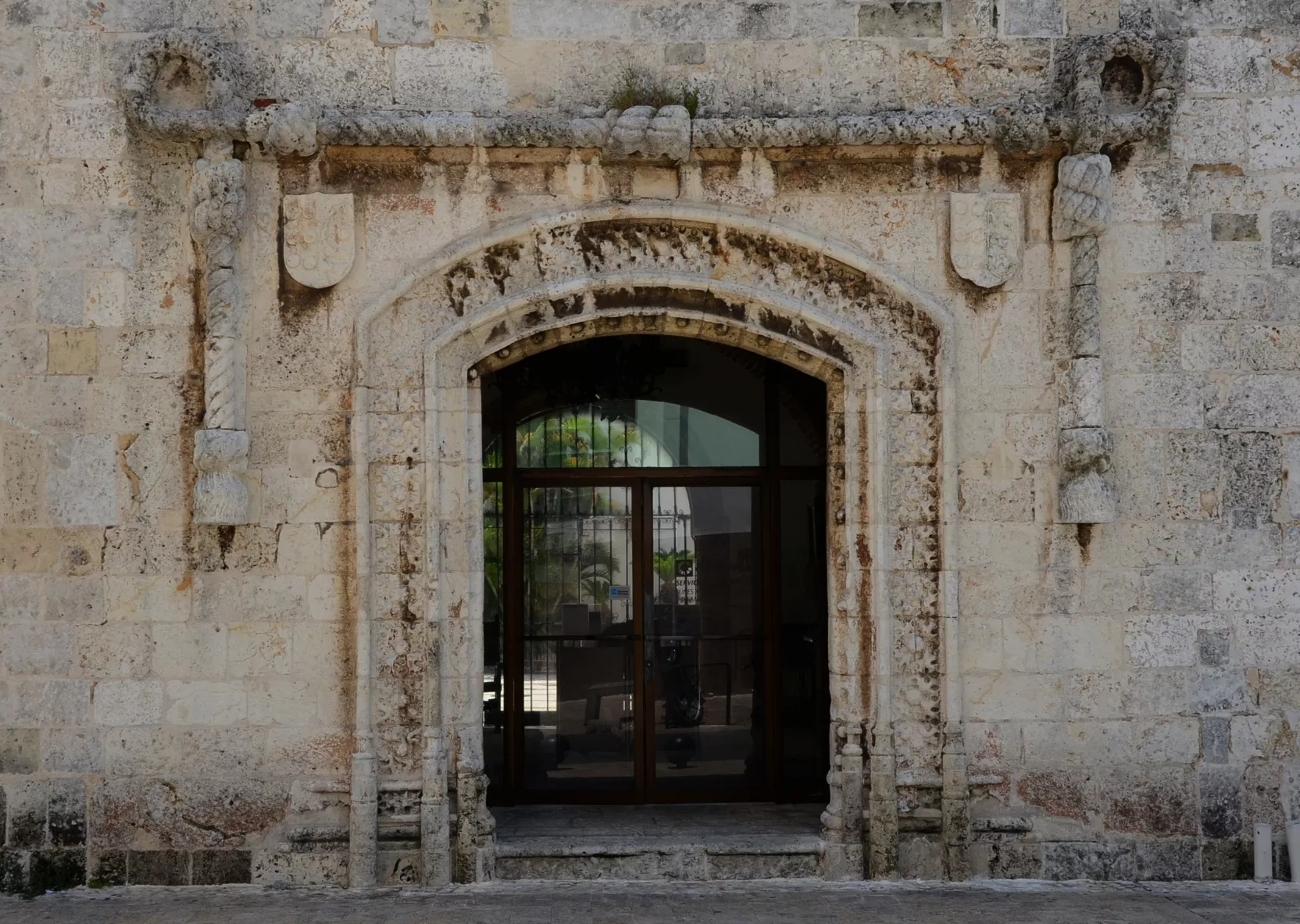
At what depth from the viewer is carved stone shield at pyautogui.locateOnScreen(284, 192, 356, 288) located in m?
5.27

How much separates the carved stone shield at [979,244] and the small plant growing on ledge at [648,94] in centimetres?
117

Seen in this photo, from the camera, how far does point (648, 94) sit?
5.34 m

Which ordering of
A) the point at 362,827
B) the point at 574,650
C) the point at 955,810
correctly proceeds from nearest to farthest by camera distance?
the point at 362,827 → the point at 955,810 → the point at 574,650

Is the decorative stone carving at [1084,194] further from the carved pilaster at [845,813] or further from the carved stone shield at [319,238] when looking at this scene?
the carved stone shield at [319,238]

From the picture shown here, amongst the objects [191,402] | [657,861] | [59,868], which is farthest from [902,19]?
[59,868]

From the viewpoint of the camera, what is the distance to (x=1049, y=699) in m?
5.35

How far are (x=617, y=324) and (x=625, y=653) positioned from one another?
1695 mm

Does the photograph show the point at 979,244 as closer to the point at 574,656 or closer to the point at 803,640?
the point at 803,640

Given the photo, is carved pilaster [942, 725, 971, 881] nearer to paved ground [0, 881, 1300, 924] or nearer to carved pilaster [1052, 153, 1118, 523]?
paved ground [0, 881, 1300, 924]

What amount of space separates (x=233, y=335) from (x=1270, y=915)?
4598 millimetres

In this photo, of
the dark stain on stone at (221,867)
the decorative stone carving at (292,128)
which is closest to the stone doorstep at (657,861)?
the dark stain on stone at (221,867)

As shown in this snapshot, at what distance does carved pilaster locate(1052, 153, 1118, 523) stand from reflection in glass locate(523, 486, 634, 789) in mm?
2124

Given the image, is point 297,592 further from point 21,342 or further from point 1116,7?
point 1116,7

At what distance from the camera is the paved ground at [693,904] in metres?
4.83
